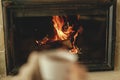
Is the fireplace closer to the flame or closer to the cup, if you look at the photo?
the flame

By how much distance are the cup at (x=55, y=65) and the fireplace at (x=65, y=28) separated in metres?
1.70

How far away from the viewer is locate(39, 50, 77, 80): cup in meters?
0.27

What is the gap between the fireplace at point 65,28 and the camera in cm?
197

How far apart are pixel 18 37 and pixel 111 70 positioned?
83cm

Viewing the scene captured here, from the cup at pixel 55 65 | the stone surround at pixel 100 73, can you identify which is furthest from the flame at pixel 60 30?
the cup at pixel 55 65

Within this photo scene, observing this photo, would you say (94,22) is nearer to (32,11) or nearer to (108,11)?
(108,11)

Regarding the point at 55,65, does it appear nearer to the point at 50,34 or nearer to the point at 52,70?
the point at 52,70

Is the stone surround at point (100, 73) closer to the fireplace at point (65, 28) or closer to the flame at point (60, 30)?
the fireplace at point (65, 28)

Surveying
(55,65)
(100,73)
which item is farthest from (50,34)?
(55,65)

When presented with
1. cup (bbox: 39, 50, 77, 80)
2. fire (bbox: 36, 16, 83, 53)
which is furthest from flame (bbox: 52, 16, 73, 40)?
cup (bbox: 39, 50, 77, 80)

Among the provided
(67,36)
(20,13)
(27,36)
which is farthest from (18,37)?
(67,36)

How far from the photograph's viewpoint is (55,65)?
0.27m

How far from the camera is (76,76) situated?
0.27m

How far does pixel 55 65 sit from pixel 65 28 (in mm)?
1853
